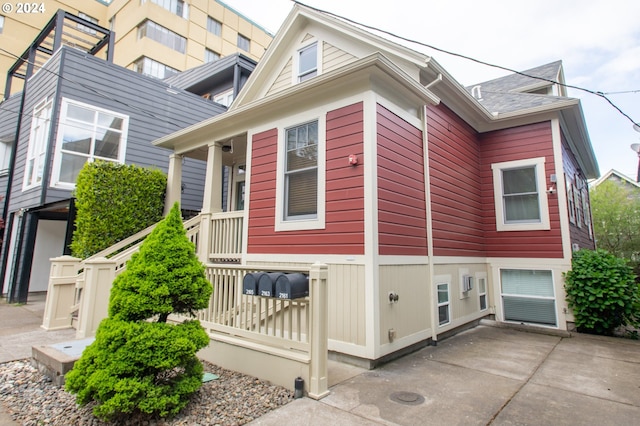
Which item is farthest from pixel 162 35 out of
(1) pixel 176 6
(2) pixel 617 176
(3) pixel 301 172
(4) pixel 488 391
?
(2) pixel 617 176

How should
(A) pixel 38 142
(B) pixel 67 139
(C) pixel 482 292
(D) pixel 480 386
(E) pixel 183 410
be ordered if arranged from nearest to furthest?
(E) pixel 183 410
(D) pixel 480 386
(C) pixel 482 292
(B) pixel 67 139
(A) pixel 38 142

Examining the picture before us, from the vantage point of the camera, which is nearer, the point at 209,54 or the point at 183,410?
the point at 183,410

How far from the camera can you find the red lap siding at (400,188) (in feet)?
14.4

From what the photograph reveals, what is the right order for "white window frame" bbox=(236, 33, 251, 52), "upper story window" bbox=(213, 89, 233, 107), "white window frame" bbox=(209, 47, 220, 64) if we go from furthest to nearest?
"white window frame" bbox=(236, 33, 251, 52)
"white window frame" bbox=(209, 47, 220, 64)
"upper story window" bbox=(213, 89, 233, 107)

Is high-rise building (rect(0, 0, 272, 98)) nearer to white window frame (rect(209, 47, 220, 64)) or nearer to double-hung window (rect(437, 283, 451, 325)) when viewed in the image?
white window frame (rect(209, 47, 220, 64))

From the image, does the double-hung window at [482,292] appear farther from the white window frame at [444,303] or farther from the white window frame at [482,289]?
the white window frame at [444,303]

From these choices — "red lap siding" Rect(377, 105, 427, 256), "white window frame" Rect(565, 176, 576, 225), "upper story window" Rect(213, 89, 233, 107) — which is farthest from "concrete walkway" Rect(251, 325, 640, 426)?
"upper story window" Rect(213, 89, 233, 107)

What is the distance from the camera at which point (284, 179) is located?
17.3ft

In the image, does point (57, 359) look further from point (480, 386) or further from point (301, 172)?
point (480, 386)

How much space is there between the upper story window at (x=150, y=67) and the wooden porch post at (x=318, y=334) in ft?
70.3

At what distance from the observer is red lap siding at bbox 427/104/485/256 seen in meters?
5.70

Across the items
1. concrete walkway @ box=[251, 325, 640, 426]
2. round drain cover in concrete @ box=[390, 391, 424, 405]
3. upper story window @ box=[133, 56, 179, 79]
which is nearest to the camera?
concrete walkway @ box=[251, 325, 640, 426]

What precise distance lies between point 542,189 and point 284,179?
514cm

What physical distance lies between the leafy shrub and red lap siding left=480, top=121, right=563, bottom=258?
0.51 metres
